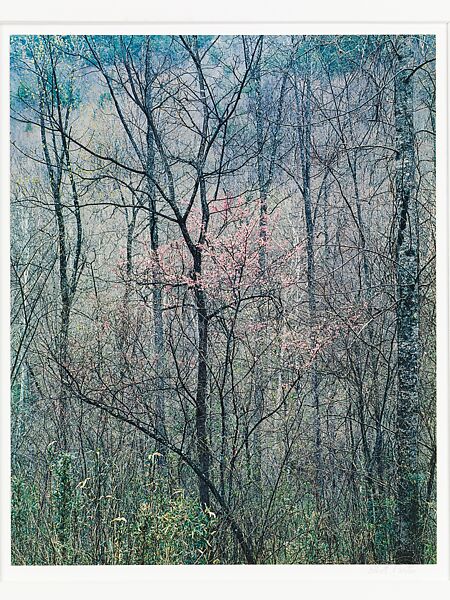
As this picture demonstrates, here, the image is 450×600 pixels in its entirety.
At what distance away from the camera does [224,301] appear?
3.68 metres

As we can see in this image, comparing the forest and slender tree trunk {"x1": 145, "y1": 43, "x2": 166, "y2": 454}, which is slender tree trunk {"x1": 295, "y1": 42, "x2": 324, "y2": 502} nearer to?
the forest

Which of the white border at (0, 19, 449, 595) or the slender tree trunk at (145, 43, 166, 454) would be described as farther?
the slender tree trunk at (145, 43, 166, 454)

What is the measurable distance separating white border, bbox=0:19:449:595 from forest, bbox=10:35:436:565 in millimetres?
58

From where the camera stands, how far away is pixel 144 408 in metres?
3.69

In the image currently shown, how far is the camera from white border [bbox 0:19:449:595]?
139 inches

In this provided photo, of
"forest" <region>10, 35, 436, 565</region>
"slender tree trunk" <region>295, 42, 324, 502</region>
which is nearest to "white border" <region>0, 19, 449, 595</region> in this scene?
"forest" <region>10, 35, 436, 565</region>

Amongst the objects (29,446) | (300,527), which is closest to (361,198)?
(300,527)
